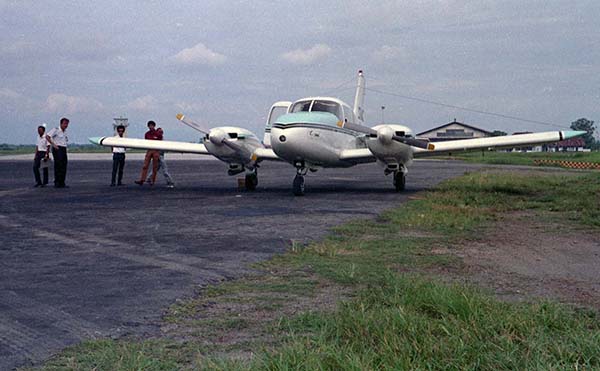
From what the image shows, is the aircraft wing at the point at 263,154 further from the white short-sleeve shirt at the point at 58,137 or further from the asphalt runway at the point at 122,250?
the white short-sleeve shirt at the point at 58,137

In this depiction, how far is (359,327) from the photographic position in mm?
4547

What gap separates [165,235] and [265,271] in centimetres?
336

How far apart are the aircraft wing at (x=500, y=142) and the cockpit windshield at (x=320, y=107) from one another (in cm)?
260

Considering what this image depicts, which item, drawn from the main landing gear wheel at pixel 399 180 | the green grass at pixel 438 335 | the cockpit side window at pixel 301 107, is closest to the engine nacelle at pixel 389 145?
the main landing gear wheel at pixel 399 180

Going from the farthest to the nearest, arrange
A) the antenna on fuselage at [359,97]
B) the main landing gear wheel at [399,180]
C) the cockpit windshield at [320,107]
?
the antenna on fuselage at [359,97] → the main landing gear wheel at [399,180] → the cockpit windshield at [320,107]

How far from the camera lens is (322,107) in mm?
18906

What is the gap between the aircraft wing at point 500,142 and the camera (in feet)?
59.8

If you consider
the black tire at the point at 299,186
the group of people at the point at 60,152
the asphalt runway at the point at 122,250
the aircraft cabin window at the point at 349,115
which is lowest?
the asphalt runway at the point at 122,250

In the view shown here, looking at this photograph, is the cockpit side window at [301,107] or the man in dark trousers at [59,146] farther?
the man in dark trousers at [59,146]

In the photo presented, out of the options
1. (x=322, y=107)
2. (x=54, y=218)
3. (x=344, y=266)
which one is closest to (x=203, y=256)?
(x=344, y=266)

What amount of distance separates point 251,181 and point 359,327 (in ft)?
50.5

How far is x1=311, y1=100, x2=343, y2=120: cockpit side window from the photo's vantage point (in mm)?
18859

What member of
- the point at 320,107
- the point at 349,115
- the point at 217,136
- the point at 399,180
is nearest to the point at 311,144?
the point at 320,107

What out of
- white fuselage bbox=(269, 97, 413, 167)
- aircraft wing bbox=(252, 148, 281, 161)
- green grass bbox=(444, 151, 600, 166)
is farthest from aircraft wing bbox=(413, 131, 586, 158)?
green grass bbox=(444, 151, 600, 166)
